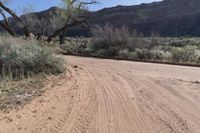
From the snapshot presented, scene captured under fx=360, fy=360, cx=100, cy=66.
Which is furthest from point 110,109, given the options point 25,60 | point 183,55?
point 183,55

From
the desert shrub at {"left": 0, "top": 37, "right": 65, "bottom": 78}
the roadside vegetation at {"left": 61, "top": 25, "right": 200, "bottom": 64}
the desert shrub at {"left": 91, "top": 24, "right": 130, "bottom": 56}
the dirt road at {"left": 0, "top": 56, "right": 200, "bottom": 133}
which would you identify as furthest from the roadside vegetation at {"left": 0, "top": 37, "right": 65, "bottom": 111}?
the desert shrub at {"left": 91, "top": 24, "right": 130, "bottom": 56}

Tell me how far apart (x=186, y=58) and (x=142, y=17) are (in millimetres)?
61045

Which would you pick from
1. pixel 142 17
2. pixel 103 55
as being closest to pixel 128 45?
pixel 103 55

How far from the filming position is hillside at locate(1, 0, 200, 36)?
248 ft

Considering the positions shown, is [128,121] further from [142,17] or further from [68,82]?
[142,17]

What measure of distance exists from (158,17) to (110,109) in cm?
7657

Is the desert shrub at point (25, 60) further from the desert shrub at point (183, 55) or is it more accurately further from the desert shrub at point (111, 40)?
the desert shrub at point (111, 40)

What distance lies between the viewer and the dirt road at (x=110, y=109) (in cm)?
749

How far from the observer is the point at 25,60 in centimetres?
1349

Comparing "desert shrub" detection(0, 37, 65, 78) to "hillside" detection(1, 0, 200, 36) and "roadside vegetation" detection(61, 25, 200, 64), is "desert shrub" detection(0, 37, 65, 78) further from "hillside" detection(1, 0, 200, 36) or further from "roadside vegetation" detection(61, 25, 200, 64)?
"hillside" detection(1, 0, 200, 36)

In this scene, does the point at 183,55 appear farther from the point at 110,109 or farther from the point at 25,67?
the point at 110,109

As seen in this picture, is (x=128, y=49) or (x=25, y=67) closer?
(x=25, y=67)

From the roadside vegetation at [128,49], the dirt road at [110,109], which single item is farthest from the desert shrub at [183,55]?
the dirt road at [110,109]

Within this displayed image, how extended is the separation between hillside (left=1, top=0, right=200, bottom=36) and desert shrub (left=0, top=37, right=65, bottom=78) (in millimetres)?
55414
